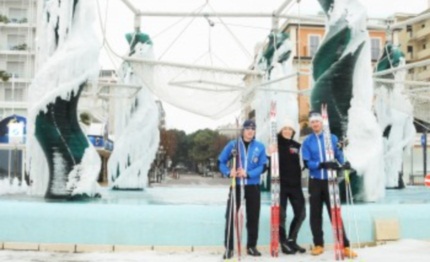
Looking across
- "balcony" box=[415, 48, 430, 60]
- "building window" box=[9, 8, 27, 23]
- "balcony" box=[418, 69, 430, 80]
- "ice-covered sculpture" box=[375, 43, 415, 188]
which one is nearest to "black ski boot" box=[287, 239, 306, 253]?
"ice-covered sculpture" box=[375, 43, 415, 188]

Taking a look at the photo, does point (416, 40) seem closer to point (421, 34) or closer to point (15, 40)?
point (421, 34)

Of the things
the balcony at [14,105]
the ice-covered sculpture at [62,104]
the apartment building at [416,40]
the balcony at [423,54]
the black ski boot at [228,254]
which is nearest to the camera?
the black ski boot at [228,254]

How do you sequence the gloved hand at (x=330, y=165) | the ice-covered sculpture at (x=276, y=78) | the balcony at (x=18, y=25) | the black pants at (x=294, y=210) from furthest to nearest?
1. the balcony at (x=18, y=25)
2. the ice-covered sculpture at (x=276, y=78)
3. the black pants at (x=294, y=210)
4. the gloved hand at (x=330, y=165)

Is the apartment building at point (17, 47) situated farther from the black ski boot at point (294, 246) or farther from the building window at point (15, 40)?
the black ski boot at point (294, 246)

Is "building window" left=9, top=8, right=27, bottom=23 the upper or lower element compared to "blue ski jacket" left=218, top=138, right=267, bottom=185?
upper

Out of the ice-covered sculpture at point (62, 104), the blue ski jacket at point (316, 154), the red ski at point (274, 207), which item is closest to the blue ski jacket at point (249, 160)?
the red ski at point (274, 207)

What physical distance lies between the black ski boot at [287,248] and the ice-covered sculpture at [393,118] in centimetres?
1312

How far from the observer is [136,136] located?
1705cm

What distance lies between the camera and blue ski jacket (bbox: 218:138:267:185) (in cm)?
689

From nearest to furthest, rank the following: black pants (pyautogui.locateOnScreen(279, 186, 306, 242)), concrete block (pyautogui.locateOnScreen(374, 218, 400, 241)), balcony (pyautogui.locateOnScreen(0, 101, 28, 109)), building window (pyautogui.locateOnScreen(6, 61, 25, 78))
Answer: black pants (pyautogui.locateOnScreen(279, 186, 306, 242))
concrete block (pyautogui.locateOnScreen(374, 218, 400, 241))
balcony (pyautogui.locateOnScreen(0, 101, 28, 109))
building window (pyautogui.locateOnScreen(6, 61, 25, 78))

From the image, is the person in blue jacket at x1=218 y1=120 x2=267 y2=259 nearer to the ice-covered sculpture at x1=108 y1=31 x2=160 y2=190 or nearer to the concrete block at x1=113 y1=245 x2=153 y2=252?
the concrete block at x1=113 y1=245 x2=153 y2=252

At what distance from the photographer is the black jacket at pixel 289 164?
7.03 meters

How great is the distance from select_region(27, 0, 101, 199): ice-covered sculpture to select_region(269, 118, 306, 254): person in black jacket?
14.6 ft

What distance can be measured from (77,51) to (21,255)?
15.1 feet
